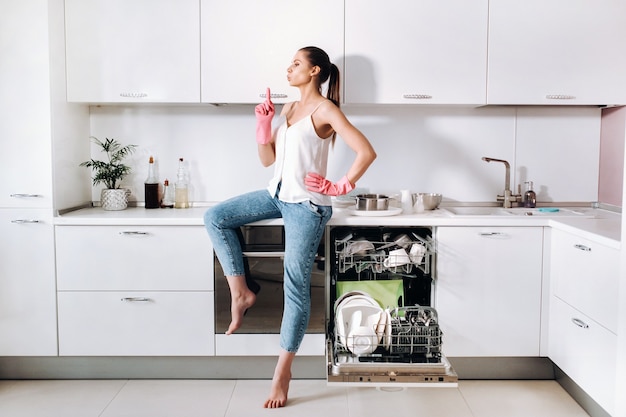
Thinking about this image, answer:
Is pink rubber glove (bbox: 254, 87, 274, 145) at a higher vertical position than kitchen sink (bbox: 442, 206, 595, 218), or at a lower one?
higher

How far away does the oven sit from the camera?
105 inches

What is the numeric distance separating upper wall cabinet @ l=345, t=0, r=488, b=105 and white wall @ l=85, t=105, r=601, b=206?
0.32 meters

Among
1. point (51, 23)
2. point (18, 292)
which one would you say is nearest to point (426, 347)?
point (18, 292)

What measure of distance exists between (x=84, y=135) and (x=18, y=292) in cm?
86

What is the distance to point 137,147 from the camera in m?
3.22

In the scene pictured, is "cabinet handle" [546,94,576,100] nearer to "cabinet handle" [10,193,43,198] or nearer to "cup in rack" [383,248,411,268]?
"cup in rack" [383,248,411,268]

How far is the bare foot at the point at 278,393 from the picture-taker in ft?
8.27

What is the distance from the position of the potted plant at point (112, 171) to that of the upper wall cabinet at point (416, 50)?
123 centimetres

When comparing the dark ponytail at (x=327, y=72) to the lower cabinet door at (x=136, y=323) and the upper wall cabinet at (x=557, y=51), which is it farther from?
the lower cabinet door at (x=136, y=323)

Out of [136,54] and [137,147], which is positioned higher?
[136,54]

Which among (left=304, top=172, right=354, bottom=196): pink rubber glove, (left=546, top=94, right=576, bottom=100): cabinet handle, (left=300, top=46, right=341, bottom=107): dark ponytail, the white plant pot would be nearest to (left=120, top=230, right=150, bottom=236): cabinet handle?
the white plant pot

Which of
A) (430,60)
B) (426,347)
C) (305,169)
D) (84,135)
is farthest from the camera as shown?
(84,135)

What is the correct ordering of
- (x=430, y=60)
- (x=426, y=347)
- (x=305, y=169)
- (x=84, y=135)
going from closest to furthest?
1. (x=426, y=347)
2. (x=305, y=169)
3. (x=430, y=60)
4. (x=84, y=135)

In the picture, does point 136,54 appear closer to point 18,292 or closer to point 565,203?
point 18,292
